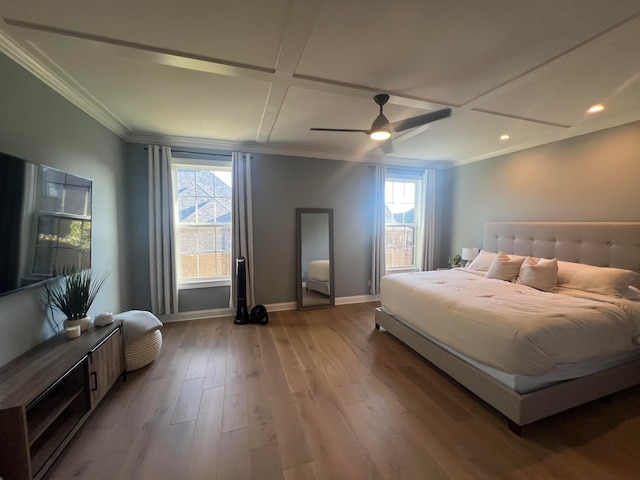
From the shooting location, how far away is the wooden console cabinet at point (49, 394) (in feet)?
4.17

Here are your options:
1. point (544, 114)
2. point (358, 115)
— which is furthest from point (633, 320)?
point (358, 115)

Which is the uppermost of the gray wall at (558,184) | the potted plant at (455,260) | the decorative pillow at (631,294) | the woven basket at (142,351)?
the gray wall at (558,184)

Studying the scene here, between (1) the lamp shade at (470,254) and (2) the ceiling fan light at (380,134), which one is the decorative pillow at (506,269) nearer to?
(1) the lamp shade at (470,254)

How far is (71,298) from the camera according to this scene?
2.07m

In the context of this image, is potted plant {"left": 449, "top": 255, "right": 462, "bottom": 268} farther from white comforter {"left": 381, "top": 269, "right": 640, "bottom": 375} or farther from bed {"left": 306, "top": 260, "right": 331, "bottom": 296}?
bed {"left": 306, "top": 260, "right": 331, "bottom": 296}

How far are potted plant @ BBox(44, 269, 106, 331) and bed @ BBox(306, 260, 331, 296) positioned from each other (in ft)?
9.11

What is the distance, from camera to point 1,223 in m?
1.53

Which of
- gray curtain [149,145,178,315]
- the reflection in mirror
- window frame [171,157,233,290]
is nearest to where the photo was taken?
gray curtain [149,145,178,315]

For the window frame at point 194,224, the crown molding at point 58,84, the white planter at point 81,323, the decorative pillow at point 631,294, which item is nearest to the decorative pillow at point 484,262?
the decorative pillow at point 631,294

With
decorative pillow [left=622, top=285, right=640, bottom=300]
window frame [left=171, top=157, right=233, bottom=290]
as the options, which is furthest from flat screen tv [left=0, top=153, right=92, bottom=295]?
decorative pillow [left=622, top=285, right=640, bottom=300]

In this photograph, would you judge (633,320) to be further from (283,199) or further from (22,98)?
(22,98)

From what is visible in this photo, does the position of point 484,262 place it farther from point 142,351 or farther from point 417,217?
point 142,351

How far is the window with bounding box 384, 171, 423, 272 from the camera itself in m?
4.95

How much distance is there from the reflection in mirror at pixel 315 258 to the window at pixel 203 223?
1.11 m
